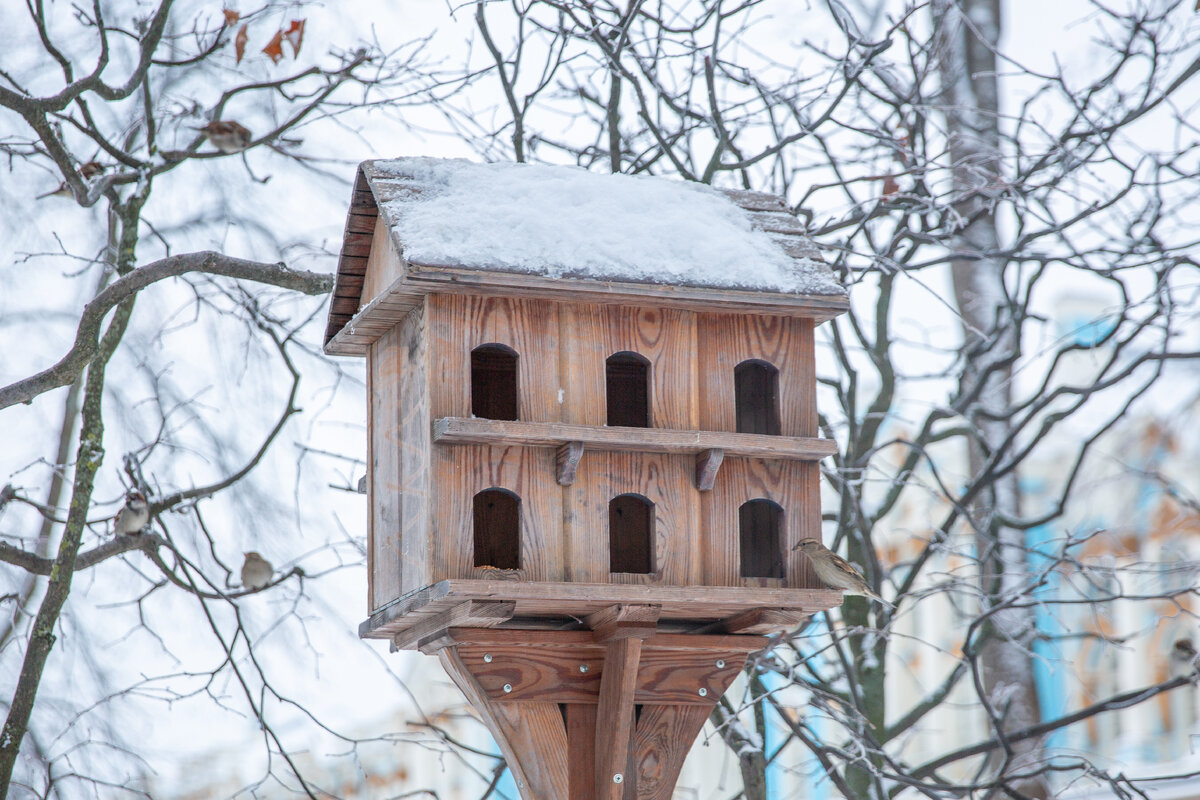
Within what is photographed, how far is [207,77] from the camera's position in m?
4.76

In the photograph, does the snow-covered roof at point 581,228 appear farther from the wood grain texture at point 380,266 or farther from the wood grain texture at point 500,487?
the wood grain texture at point 500,487

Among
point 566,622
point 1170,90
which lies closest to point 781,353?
point 566,622

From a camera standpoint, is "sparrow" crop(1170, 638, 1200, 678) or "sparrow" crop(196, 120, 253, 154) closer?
"sparrow" crop(196, 120, 253, 154)

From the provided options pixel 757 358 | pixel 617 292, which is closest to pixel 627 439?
pixel 617 292

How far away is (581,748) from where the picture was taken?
292 centimetres

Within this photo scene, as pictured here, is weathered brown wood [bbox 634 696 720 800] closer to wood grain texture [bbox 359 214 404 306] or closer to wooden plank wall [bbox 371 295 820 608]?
wooden plank wall [bbox 371 295 820 608]

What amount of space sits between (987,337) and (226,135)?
7.94 feet

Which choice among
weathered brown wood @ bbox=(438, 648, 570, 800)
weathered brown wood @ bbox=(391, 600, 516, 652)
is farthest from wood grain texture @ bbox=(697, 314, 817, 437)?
weathered brown wood @ bbox=(438, 648, 570, 800)

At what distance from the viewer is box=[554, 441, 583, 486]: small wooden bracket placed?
2696mm

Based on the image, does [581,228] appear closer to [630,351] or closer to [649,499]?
[630,351]

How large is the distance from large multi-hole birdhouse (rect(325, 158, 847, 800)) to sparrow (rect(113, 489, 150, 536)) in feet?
2.36

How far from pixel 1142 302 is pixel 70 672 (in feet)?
12.3

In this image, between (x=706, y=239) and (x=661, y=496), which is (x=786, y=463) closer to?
(x=661, y=496)

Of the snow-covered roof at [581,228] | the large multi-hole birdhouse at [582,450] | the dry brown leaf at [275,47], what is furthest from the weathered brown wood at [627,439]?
the dry brown leaf at [275,47]
